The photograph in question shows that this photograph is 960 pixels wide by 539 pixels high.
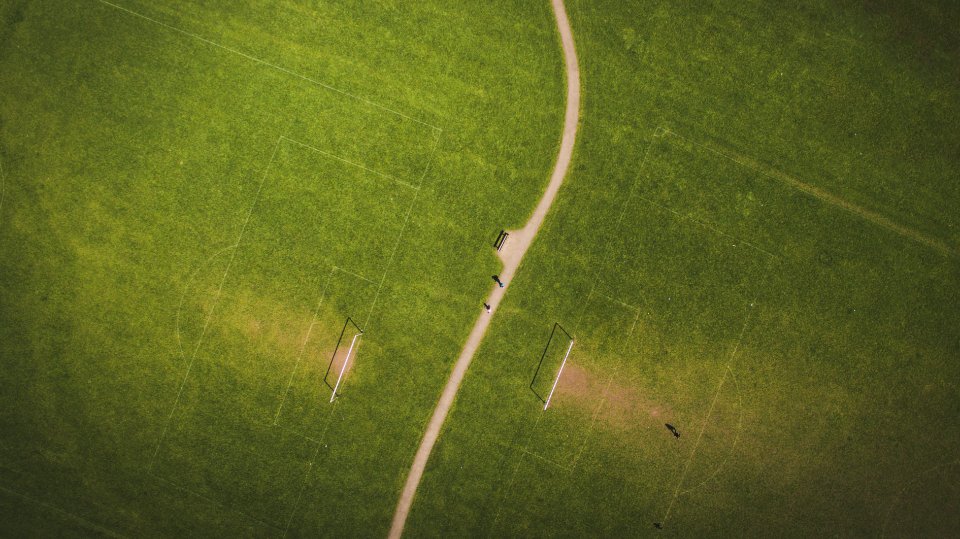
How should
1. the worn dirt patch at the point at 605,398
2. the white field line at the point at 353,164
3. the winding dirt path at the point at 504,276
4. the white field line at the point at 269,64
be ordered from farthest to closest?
the worn dirt patch at the point at 605,398, the winding dirt path at the point at 504,276, the white field line at the point at 353,164, the white field line at the point at 269,64

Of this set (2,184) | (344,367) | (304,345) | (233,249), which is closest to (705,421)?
(344,367)

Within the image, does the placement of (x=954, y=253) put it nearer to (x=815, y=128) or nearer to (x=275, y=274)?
(x=815, y=128)

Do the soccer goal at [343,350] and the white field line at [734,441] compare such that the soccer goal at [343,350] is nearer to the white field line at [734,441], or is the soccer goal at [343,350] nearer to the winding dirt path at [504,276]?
the winding dirt path at [504,276]

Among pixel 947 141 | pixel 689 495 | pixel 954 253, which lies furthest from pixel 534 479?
pixel 947 141

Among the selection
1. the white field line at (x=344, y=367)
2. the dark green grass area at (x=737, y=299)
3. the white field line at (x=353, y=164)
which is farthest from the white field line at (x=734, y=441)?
the white field line at (x=353, y=164)

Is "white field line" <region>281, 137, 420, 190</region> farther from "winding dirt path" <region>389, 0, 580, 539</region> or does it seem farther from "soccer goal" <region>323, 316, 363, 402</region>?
"soccer goal" <region>323, 316, 363, 402</region>

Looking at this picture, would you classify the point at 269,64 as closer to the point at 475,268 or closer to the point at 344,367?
the point at 475,268
